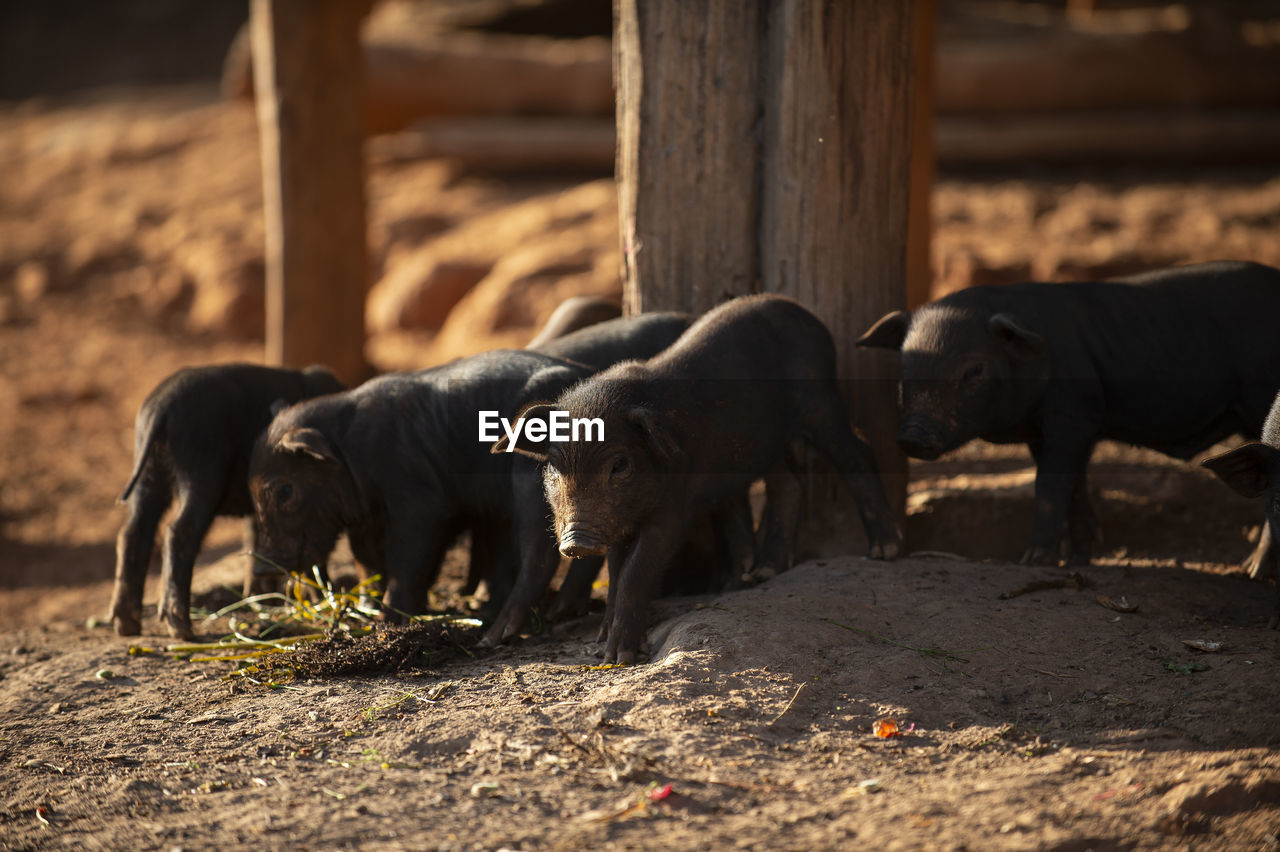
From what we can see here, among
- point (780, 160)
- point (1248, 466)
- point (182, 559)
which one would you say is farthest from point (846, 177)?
point (182, 559)

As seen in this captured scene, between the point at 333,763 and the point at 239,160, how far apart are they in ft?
45.9

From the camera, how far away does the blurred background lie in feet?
36.8

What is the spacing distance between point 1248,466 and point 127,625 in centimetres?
532

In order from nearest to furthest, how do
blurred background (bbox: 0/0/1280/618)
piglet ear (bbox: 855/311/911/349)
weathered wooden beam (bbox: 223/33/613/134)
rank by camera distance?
piglet ear (bbox: 855/311/911/349) < blurred background (bbox: 0/0/1280/618) < weathered wooden beam (bbox: 223/33/613/134)

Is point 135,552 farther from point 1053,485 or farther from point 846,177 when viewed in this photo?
point 1053,485

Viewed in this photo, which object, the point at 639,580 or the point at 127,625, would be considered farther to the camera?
the point at 127,625

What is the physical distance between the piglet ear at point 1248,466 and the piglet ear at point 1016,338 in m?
1.19

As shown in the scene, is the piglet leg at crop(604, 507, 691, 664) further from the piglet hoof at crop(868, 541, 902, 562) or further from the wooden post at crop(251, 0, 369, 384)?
the wooden post at crop(251, 0, 369, 384)

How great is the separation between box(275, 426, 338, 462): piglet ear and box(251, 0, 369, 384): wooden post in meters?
4.25

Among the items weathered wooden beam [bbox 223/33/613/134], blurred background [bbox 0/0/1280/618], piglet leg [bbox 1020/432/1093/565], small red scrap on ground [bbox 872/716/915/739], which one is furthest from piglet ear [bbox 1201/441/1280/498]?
weathered wooden beam [bbox 223/33/613/134]

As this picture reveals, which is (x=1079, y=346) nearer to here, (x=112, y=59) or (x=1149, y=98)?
(x=1149, y=98)

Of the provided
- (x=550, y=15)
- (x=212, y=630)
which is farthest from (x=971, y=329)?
(x=550, y=15)

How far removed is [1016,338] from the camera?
602cm

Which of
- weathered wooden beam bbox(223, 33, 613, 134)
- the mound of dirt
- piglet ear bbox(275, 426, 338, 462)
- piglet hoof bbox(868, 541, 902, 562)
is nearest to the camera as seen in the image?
the mound of dirt
